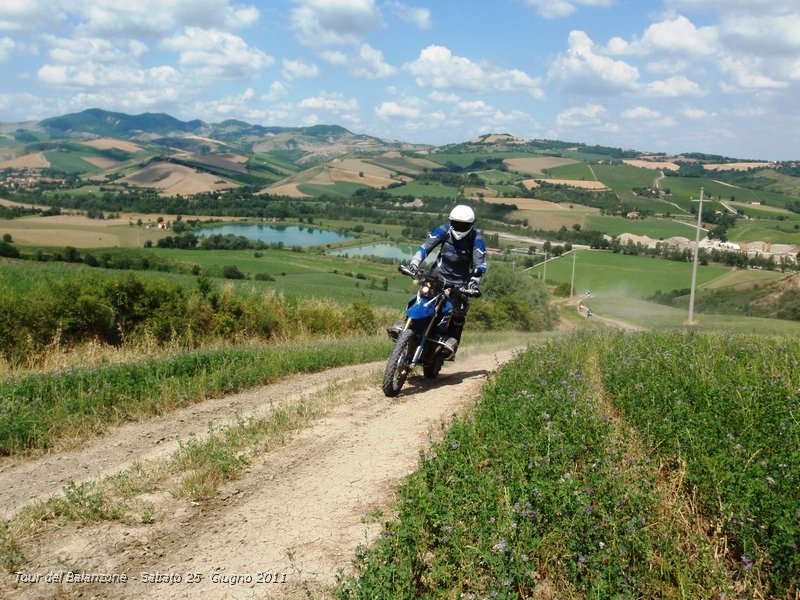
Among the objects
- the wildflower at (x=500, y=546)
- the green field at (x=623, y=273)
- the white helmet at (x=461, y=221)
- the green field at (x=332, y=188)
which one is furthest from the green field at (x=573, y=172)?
the wildflower at (x=500, y=546)

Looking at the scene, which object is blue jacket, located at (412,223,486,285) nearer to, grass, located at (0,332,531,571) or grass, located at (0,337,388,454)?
grass, located at (0,337,388,454)

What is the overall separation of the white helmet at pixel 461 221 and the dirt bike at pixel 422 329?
0.84 m

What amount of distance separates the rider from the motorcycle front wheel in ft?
2.77

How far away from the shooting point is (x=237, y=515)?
4707mm

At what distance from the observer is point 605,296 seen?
6706cm

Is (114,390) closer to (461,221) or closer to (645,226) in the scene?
(461,221)

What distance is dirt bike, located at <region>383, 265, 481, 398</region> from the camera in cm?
867

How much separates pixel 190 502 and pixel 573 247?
89011mm

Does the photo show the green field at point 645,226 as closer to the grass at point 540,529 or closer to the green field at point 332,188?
the green field at point 332,188

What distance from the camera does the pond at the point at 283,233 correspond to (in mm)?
88250

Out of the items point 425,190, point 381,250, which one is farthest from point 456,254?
point 425,190

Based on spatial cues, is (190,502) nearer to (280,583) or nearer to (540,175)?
(280,583)

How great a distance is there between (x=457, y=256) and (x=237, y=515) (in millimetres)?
5969

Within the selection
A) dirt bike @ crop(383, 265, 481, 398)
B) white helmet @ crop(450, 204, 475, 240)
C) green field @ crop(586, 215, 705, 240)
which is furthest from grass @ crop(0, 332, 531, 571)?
green field @ crop(586, 215, 705, 240)
